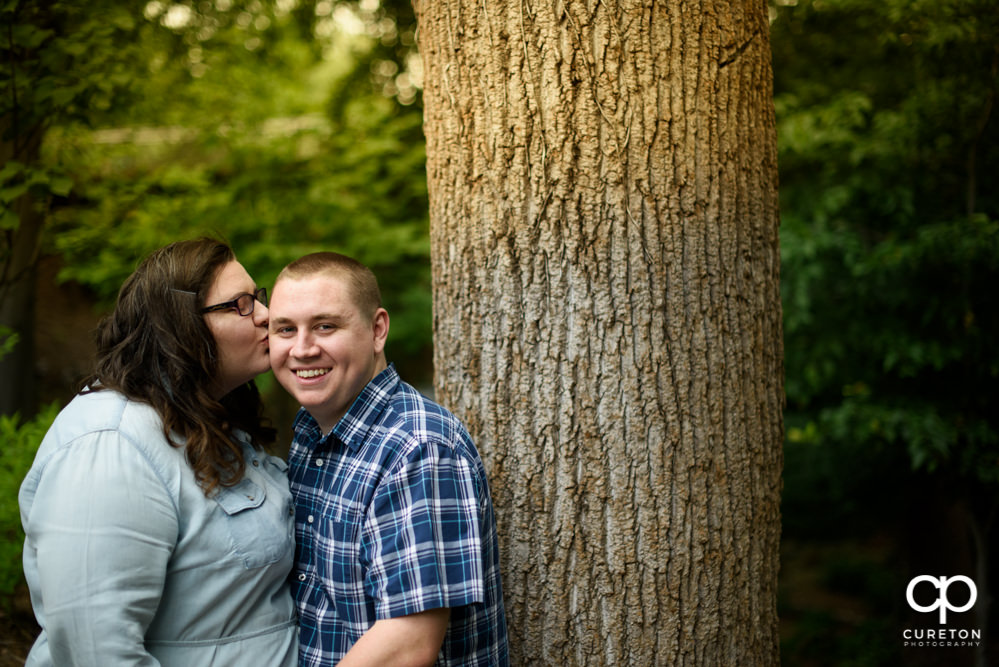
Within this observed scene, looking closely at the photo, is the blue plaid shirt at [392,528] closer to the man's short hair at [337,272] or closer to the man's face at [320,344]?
the man's face at [320,344]

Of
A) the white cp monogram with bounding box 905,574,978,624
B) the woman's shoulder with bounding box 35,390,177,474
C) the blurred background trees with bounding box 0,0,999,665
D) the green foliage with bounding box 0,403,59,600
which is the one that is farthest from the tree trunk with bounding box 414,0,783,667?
the white cp monogram with bounding box 905,574,978,624

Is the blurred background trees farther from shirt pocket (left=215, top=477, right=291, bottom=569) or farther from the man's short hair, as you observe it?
shirt pocket (left=215, top=477, right=291, bottom=569)

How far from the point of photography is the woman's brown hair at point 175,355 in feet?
6.61

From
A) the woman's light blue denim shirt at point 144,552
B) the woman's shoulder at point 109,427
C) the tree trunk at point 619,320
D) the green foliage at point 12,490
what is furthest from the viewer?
the green foliage at point 12,490

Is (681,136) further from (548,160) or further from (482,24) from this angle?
(482,24)

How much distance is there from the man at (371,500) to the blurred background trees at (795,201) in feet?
5.70

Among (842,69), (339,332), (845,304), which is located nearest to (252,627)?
(339,332)

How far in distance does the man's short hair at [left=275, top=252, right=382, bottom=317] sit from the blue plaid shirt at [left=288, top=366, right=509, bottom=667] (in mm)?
224

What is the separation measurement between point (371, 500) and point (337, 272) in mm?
661

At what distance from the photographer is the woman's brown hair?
6.61ft

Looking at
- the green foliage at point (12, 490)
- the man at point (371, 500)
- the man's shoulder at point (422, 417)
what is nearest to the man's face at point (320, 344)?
the man at point (371, 500)

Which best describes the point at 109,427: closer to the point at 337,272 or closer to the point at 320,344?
the point at 320,344

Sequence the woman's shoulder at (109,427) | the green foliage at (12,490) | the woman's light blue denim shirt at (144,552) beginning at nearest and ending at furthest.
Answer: the woman's light blue denim shirt at (144,552), the woman's shoulder at (109,427), the green foliage at (12,490)

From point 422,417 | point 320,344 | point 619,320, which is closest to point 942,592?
point 619,320
